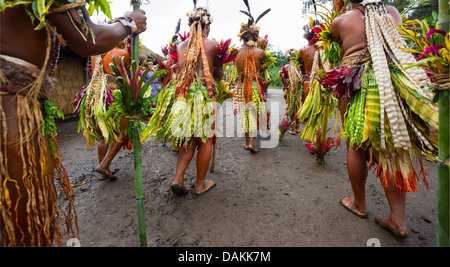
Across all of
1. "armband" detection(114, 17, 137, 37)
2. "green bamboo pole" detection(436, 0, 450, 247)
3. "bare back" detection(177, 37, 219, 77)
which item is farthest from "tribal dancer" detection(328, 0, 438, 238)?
"armband" detection(114, 17, 137, 37)

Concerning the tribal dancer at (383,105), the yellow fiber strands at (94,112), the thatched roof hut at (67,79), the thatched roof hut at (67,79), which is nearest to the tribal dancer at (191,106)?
the yellow fiber strands at (94,112)

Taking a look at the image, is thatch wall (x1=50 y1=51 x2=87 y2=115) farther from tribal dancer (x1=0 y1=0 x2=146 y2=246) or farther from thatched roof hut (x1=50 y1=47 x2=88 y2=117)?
tribal dancer (x1=0 y1=0 x2=146 y2=246)

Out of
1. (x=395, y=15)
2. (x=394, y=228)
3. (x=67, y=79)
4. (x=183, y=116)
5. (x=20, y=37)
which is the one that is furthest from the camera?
(x=67, y=79)

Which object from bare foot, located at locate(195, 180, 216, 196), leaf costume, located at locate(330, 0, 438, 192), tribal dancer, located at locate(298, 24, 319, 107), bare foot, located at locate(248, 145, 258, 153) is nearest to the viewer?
leaf costume, located at locate(330, 0, 438, 192)

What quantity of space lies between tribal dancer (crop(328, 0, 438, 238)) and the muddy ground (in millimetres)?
366

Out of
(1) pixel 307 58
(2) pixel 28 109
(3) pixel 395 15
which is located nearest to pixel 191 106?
(2) pixel 28 109

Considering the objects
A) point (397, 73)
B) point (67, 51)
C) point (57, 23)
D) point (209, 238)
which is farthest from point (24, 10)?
point (67, 51)

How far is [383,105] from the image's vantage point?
64.7 inches

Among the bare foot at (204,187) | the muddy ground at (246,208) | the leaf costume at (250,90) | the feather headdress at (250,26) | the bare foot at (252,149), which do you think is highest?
the feather headdress at (250,26)

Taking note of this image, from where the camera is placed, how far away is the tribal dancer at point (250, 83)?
156 inches

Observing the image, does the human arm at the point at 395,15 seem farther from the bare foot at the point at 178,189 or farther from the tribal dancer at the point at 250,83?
the bare foot at the point at 178,189

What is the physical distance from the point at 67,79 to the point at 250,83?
5478 millimetres

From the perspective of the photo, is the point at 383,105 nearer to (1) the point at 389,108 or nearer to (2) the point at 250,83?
(1) the point at 389,108

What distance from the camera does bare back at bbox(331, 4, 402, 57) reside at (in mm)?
1899
